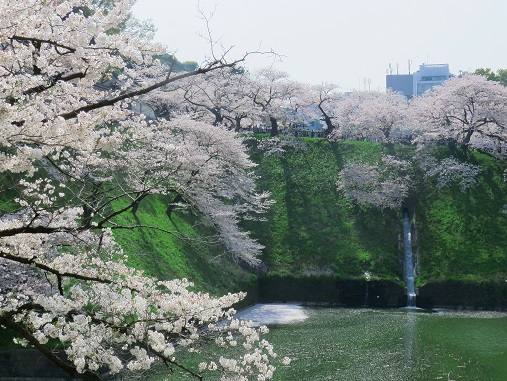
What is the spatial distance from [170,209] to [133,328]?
23.0 metres

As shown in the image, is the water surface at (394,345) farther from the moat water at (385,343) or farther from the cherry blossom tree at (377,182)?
the cherry blossom tree at (377,182)

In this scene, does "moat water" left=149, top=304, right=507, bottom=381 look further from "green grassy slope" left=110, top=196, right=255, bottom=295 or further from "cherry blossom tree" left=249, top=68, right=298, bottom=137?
"cherry blossom tree" left=249, top=68, right=298, bottom=137

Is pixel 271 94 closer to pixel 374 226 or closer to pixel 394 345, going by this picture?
pixel 374 226

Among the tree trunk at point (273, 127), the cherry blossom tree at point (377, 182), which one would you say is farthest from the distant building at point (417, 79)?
the cherry blossom tree at point (377, 182)

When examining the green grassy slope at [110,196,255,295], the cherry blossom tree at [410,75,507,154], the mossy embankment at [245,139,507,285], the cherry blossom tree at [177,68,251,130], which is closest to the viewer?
the green grassy slope at [110,196,255,295]

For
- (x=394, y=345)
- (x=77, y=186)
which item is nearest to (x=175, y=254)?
(x=394, y=345)

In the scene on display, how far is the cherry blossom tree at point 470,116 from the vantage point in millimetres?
39062

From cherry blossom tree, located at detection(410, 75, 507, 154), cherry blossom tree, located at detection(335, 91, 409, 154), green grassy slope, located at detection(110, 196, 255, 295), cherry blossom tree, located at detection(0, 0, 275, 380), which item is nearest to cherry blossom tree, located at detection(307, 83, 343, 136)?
cherry blossom tree, located at detection(335, 91, 409, 154)

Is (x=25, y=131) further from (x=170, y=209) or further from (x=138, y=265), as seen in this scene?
(x=170, y=209)

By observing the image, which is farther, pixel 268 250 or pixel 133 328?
pixel 268 250

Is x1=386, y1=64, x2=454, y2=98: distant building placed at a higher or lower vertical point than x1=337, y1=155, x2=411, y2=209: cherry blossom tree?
higher

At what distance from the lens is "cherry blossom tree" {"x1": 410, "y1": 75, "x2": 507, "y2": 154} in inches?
1538

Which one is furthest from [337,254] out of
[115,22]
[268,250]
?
[115,22]

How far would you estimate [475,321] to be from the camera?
25.3 m
